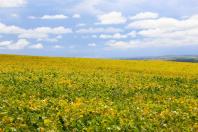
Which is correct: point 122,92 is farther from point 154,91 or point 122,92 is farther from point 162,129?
point 162,129

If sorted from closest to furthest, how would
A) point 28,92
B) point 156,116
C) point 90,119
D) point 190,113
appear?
point 90,119
point 156,116
point 190,113
point 28,92

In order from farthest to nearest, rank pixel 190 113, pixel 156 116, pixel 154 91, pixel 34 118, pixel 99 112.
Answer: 1. pixel 154 91
2. pixel 190 113
3. pixel 156 116
4. pixel 99 112
5. pixel 34 118

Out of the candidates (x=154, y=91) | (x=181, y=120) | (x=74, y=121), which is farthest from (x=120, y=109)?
(x=154, y=91)

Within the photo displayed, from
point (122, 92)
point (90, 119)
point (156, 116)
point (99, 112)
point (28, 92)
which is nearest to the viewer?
point (90, 119)

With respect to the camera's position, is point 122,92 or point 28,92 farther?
point 122,92

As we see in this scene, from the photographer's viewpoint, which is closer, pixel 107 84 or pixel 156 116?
pixel 156 116

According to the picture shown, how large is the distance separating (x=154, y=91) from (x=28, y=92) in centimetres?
1079

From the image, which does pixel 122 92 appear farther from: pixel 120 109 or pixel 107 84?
pixel 120 109

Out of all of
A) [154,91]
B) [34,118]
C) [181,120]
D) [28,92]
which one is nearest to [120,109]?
[181,120]

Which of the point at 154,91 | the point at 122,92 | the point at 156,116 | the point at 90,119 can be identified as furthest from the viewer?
the point at 154,91

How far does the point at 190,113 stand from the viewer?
2142 centimetres

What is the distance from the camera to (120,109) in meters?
20.3

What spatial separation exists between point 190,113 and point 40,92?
32.7 feet

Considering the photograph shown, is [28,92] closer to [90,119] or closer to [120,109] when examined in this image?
[120,109]
